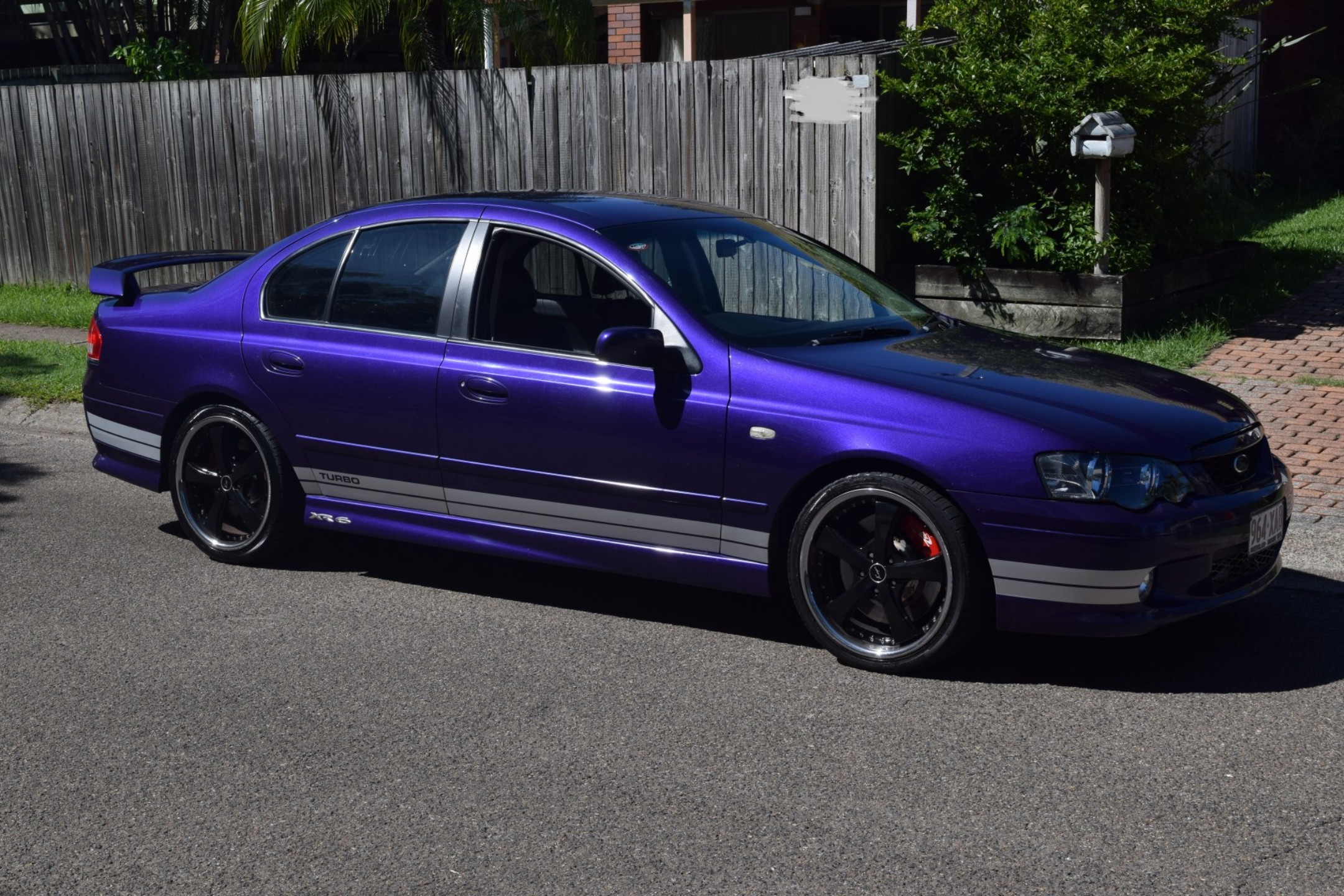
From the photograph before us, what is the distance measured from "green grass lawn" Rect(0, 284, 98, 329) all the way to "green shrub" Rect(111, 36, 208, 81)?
3.52 meters

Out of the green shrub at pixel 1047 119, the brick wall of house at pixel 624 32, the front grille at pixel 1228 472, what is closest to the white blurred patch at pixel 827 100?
the green shrub at pixel 1047 119

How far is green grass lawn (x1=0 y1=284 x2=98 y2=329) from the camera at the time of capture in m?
13.2

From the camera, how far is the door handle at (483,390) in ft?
18.8

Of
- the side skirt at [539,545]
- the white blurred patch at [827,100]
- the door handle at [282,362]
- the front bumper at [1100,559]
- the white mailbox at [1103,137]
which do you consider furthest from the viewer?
the white blurred patch at [827,100]

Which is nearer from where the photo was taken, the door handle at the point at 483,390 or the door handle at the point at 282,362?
the door handle at the point at 483,390

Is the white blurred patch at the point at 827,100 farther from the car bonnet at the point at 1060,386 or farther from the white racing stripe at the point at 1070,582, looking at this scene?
the white racing stripe at the point at 1070,582

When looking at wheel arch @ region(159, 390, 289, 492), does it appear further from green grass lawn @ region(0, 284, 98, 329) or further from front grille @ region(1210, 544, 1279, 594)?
green grass lawn @ region(0, 284, 98, 329)

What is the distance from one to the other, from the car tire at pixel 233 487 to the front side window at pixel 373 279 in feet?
1.79

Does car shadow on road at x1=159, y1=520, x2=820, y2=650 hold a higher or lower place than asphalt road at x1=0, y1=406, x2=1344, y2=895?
lower

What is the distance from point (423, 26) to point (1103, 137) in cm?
801

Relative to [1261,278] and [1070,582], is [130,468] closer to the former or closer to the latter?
[1070,582]

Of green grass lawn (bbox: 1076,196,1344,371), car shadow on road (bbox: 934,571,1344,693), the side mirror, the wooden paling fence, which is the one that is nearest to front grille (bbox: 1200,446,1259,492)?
car shadow on road (bbox: 934,571,1344,693)

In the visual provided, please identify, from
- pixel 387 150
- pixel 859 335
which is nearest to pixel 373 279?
pixel 859 335

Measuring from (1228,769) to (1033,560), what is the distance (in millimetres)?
885
